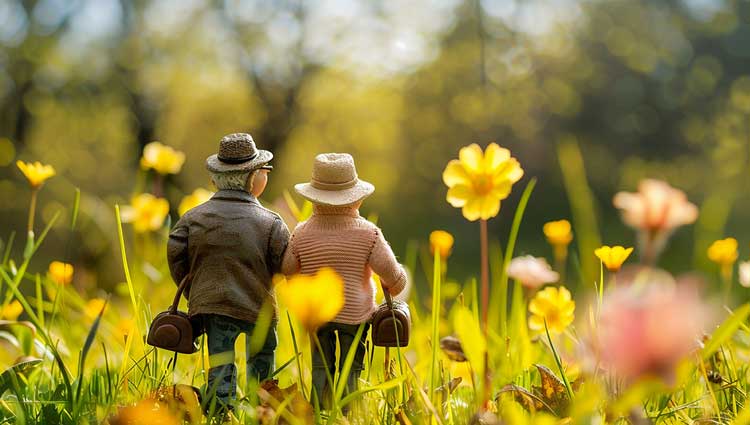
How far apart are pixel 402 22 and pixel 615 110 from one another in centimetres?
593

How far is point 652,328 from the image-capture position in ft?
1.88

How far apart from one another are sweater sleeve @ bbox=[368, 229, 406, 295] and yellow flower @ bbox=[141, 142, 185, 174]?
1.14 m

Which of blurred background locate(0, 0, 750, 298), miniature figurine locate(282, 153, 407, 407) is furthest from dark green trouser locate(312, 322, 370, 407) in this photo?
blurred background locate(0, 0, 750, 298)

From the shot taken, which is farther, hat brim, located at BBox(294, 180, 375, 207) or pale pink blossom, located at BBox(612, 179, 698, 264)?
hat brim, located at BBox(294, 180, 375, 207)

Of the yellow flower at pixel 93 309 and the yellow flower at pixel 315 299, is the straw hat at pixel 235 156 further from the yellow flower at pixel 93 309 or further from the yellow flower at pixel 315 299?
the yellow flower at pixel 93 309

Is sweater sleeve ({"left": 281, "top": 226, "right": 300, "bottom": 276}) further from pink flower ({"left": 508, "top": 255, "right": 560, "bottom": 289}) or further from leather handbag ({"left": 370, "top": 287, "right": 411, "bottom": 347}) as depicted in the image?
pink flower ({"left": 508, "top": 255, "right": 560, "bottom": 289})

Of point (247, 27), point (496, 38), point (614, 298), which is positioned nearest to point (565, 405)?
point (614, 298)

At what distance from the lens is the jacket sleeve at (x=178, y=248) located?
1.69 metres

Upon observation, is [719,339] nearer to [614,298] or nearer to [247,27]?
[614,298]

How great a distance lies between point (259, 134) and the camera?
18297 mm

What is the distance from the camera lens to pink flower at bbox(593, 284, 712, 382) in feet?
1.83

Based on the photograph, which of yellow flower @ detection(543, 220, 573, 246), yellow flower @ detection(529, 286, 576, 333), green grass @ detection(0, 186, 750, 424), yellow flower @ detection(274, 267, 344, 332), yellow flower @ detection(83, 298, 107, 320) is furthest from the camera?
yellow flower @ detection(83, 298, 107, 320)

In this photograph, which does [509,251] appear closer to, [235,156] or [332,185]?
[332,185]

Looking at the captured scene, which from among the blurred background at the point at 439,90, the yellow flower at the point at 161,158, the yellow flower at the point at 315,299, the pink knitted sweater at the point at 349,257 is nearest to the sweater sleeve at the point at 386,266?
the pink knitted sweater at the point at 349,257
